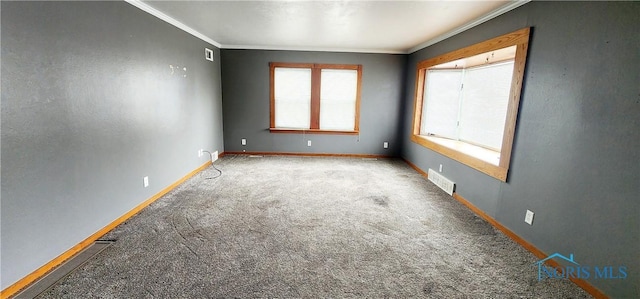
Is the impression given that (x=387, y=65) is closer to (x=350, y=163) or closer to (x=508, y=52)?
(x=350, y=163)

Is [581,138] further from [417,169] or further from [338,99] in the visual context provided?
[338,99]

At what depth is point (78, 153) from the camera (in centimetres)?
219

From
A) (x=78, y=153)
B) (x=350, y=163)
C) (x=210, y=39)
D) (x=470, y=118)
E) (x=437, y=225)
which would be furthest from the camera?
(x=350, y=163)

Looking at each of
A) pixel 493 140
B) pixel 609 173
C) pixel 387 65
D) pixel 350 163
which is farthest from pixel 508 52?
pixel 350 163

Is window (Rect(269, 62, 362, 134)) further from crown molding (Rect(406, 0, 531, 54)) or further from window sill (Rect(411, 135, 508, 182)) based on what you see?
window sill (Rect(411, 135, 508, 182))

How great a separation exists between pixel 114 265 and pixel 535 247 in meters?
3.38

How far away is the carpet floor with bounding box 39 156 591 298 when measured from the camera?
5.90ft

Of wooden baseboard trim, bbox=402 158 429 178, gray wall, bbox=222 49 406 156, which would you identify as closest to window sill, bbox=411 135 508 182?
wooden baseboard trim, bbox=402 158 429 178

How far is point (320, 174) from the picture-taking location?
453cm

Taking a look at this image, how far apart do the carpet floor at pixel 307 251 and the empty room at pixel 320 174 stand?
2 centimetres

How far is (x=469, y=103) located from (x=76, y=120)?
4.60 m

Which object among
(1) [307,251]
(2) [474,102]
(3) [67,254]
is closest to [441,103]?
(2) [474,102]

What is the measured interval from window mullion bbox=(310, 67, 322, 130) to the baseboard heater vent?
8.23 ft

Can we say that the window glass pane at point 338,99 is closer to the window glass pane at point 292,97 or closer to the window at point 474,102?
the window glass pane at point 292,97
